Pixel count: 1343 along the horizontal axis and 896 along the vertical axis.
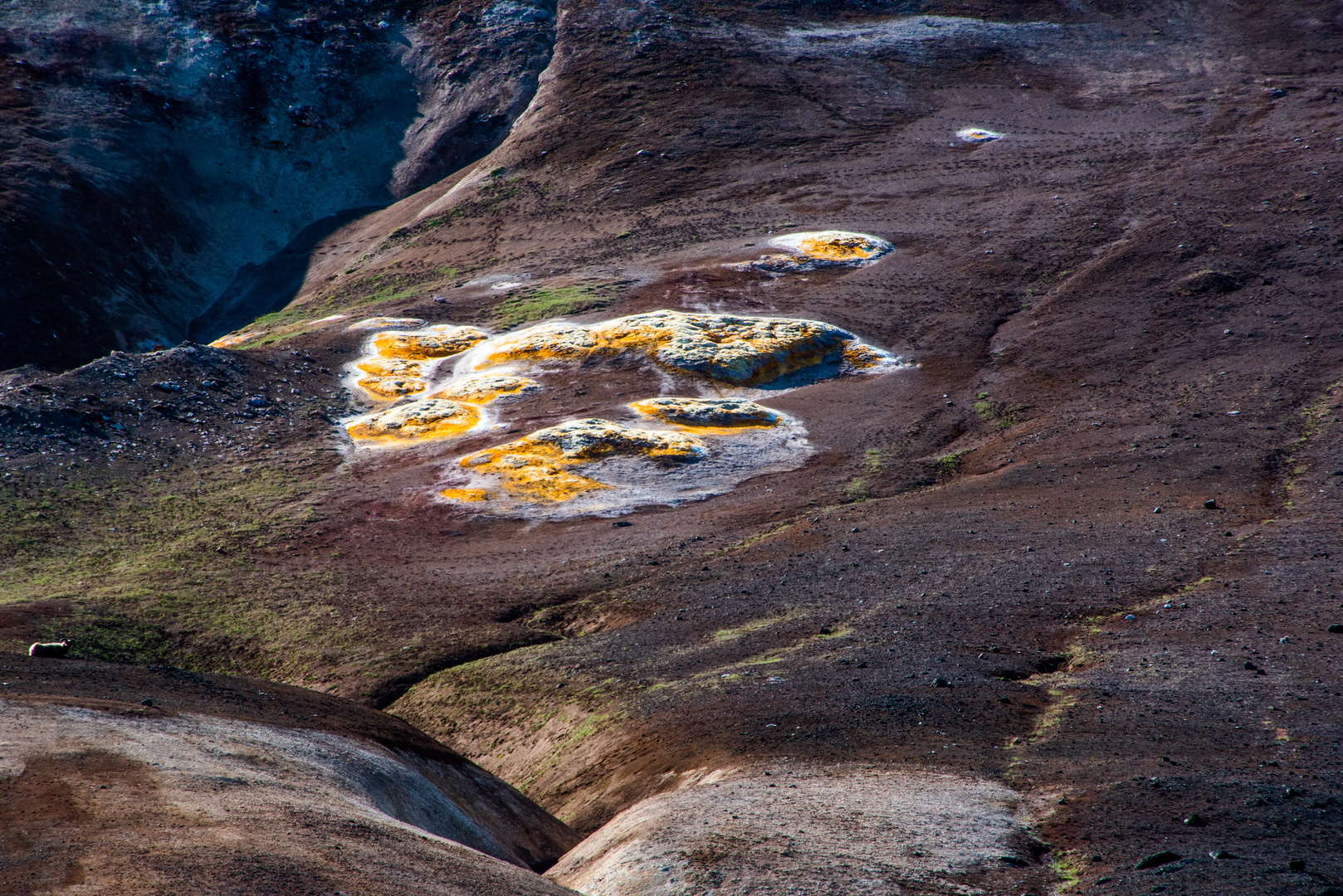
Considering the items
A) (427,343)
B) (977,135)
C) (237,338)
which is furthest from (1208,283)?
(237,338)

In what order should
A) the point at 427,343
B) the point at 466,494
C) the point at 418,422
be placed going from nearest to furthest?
1. the point at 466,494
2. the point at 418,422
3. the point at 427,343

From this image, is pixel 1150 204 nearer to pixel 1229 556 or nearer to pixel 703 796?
pixel 1229 556

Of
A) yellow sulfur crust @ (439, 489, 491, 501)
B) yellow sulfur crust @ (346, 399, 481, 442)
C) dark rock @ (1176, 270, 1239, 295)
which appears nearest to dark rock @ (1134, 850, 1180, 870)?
yellow sulfur crust @ (439, 489, 491, 501)

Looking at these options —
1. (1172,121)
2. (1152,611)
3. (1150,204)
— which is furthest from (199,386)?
(1172,121)

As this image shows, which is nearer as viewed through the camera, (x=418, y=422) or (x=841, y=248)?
(x=418, y=422)

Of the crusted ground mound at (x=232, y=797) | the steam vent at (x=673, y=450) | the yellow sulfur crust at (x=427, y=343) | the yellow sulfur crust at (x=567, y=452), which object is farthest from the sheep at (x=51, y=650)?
the yellow sulfur crust at (x=427, y=343)

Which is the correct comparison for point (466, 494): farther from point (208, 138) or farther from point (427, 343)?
point (208, 138)
